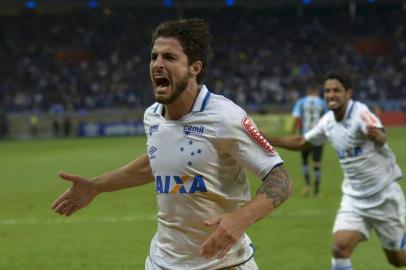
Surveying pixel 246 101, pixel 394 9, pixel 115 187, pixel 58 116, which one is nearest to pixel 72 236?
pixel 115 187

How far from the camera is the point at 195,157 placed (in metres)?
4.21

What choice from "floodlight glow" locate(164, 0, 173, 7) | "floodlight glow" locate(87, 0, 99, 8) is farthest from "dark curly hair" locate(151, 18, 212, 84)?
"floodlight glow" locate(164, 0, 173, 7)

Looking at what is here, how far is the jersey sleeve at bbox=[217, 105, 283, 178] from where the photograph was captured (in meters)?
4.07

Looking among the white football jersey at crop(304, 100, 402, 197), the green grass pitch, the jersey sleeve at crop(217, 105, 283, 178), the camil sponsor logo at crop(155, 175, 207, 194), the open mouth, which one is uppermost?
the open mouth

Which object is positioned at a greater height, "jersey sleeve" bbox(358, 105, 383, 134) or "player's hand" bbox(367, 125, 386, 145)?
"jersey sleeve" bbox(358, 105, 383, 134)

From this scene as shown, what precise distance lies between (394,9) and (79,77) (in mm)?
24974

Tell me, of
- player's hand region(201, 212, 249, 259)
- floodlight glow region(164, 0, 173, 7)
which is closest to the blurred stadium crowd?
floodlight glow region(164, 0, 173, 7)

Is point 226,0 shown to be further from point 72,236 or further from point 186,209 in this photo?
point 186,209

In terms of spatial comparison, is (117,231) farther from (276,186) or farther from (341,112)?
(276,186)

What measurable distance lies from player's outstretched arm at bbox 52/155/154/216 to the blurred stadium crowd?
39.5 m

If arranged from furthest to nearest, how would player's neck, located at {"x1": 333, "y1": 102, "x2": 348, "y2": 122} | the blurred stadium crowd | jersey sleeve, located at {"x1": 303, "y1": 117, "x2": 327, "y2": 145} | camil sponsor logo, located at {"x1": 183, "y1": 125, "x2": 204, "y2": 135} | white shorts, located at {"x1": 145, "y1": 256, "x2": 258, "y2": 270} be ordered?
the blurred stadium crowd
jersey sleeve, located at {"x1": 303, "y1": 117, "x2": 327, "y2": 145}
player's neck, located at {"x1": 333, "y1": 102, "x2": 348, "y2": 122}
white shorts, located at {"x1": 145, "y1": 256, "x2": 258, "y2": 270}
camil sponsor logo, located at {"x1": 183, "y1": 125, "x2": 204, "y2": 135}

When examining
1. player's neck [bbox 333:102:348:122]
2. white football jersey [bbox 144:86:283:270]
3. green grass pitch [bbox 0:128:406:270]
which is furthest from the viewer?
green grass pitch [bbox 0:128:406:270]

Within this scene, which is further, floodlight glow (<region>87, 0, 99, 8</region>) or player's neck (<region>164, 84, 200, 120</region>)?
floodlight glow (<region>87, 0, 99, 8</region>)

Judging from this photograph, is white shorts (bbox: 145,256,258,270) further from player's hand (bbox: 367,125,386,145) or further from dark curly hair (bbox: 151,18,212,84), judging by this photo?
player's hand (bbox: 367,125,386,145)
